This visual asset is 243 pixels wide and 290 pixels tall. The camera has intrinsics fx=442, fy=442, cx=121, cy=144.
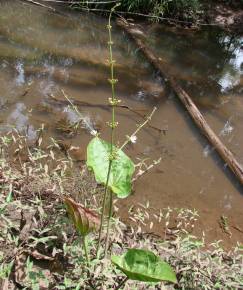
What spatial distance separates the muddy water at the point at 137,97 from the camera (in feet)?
14.4

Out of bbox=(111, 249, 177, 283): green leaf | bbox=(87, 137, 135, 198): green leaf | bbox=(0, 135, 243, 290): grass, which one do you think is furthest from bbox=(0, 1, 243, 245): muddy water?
bbox=(111, 249, 177, 283): green leaf

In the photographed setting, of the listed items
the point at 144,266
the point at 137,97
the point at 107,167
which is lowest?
the point at 137,97

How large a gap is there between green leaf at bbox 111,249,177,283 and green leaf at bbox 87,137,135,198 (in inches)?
13.5

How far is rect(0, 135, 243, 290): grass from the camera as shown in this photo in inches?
91.7

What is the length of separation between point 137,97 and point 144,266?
4.09 m

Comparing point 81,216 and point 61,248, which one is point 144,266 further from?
point 61,248

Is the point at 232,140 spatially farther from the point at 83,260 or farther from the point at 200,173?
the point at 83,260

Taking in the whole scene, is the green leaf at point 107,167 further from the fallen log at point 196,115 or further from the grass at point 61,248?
the fallen log at point 196,115

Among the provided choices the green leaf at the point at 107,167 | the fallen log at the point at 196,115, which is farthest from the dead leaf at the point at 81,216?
the fallen log at the point at 196,115

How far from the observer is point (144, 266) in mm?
2105

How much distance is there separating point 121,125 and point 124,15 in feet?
17.0

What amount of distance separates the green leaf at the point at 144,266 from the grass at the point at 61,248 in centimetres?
23

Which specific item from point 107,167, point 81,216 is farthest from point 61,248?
point 107,167

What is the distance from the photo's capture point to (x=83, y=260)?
2.40 metres
